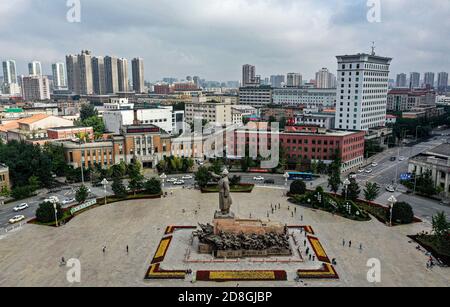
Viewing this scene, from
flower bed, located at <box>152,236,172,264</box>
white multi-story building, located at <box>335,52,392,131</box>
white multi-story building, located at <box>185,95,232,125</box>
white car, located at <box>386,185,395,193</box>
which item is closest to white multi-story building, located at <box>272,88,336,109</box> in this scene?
white multi-story building, located at <box>185,95,232,125</box>

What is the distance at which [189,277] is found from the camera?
27844 millimetres

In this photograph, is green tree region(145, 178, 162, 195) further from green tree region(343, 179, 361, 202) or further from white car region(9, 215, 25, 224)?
green tree region(343, 179, 361, 202)

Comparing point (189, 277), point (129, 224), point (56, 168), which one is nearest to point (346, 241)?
point (189, 277)

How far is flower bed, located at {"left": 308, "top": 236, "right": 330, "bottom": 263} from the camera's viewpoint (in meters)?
30.7

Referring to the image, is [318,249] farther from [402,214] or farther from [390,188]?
[390,188]

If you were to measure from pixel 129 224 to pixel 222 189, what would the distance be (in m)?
12.6

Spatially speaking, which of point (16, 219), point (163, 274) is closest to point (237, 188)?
point (163, 274)

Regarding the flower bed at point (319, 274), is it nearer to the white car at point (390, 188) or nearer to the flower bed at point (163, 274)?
the flower bed at point (163, 274)

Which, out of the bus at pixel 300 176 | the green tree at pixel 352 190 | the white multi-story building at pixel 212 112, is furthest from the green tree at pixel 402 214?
the white multi-story building at pixel 212 112

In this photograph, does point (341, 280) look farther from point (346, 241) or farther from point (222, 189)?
point (222, 189)

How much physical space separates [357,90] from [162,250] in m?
73.2

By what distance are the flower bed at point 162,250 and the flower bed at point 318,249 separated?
520 inches

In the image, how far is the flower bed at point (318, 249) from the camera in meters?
30.7

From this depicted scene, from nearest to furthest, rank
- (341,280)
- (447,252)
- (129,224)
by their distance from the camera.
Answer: (341,280)
(447,252)
(129,224)
